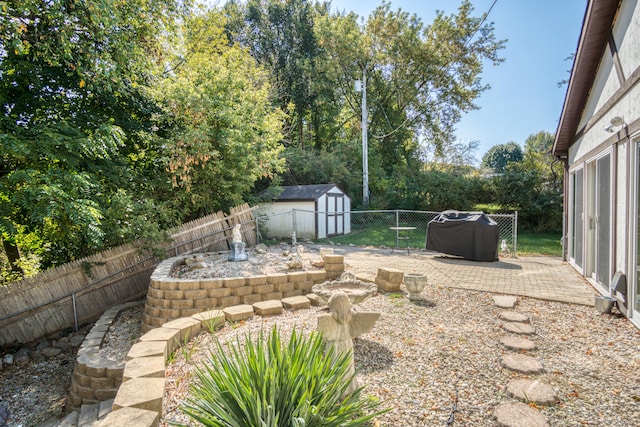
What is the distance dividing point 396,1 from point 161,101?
54.5 ft

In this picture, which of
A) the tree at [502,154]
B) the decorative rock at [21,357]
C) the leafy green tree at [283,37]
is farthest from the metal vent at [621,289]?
the tree at [502,154]

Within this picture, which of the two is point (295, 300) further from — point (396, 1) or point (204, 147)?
point (396, 1)

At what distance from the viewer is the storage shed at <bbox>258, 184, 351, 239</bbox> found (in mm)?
13359

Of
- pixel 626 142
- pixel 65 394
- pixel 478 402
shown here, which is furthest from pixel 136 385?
pixel 626 142

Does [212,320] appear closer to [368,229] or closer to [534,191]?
[368,229]

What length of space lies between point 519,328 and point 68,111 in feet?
26.7

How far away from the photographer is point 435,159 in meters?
23.9

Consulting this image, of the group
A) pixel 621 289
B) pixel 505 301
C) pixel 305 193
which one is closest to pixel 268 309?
pixel 505 301

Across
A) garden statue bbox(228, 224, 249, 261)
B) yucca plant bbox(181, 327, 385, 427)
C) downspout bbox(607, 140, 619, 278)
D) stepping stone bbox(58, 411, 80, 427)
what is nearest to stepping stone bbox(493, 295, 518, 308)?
downspout bbox(607, 140, 619, 278)

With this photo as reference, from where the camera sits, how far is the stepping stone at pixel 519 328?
11.9 feet

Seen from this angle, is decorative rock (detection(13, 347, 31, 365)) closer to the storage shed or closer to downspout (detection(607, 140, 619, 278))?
the storage shed

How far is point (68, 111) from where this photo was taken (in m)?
6.26

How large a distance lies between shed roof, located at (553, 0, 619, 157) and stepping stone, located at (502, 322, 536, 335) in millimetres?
4143

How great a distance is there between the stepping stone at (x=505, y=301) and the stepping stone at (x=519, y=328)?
665 millimetres
